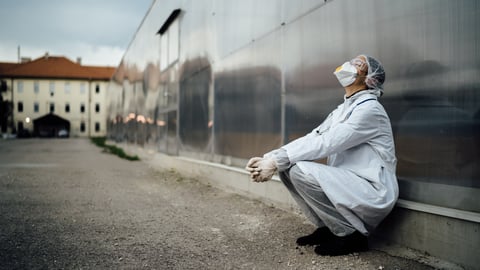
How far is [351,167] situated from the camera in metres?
3.05

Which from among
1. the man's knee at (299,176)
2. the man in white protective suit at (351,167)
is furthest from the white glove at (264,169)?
the man's knee at (299,176)

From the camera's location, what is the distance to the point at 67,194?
617 cm

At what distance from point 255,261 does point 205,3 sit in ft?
22.6

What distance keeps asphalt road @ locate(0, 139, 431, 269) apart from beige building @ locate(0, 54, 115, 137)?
62.8 m

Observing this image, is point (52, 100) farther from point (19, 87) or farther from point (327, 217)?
point (327, 217)

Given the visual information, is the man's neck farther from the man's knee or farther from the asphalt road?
the asphalt road

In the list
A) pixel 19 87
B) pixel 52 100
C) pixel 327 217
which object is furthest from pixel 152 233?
pixel 19 87

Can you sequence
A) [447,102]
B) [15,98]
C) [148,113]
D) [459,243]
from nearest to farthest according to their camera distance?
[459,243] → [447,102] → [148,113] → [15,98]

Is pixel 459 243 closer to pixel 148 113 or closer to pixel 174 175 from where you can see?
pixel 174 175

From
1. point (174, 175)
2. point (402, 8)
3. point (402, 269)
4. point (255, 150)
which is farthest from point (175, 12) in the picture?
point (402, 269)

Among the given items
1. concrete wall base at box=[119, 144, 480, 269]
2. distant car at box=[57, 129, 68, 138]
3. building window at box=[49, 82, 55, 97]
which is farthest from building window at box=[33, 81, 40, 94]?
concrete wall base at box=[119, 144, 480, 269]

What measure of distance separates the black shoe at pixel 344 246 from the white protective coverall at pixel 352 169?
0.30 ft

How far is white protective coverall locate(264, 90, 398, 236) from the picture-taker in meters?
2.87

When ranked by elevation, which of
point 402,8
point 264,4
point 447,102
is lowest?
point 447,102
